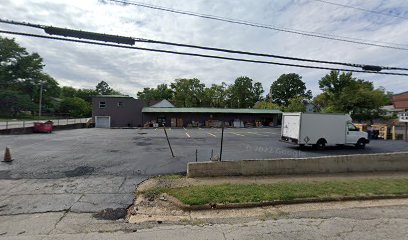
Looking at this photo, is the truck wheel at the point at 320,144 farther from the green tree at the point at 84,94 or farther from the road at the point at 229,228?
the green tree at the point at 84,94

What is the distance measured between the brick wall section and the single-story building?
83.8ft

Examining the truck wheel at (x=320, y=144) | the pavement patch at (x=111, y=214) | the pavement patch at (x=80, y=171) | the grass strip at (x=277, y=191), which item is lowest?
the pavement patch at (x=111, y=214)

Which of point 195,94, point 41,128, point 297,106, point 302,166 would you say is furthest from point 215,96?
point 302,166

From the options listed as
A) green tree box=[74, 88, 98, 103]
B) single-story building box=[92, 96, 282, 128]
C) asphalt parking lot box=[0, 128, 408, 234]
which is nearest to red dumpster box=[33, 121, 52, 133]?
single-story building box=[92, 96, 282, 128]

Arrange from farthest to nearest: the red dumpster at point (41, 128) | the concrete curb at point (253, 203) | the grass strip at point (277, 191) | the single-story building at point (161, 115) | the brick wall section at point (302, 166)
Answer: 1. the single-story building at point (161, 115)
2. the red dumpster at point (41, 128)
3. the brick wall section at point (302, 166)
4. the grass strip at point (277, 191)
5. the concrete curb at point (253, 203)

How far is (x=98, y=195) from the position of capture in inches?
320

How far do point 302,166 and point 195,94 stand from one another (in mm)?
61387

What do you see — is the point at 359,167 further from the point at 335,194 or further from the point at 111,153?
the point at 111,153

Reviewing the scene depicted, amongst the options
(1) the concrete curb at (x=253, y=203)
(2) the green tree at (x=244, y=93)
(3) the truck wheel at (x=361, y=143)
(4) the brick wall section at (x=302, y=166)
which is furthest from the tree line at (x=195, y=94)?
(1) the concrete curb at (x=253, y=203)

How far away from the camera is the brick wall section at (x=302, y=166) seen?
1030 centimetres

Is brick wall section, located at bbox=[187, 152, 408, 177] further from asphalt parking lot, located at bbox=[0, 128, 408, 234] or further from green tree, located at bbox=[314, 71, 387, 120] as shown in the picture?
green tree, located at bbox=[314, 71, 387, 120]

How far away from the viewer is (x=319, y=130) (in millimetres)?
17297

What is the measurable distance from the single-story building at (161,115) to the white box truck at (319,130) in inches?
778

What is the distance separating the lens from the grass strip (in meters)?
7.64
